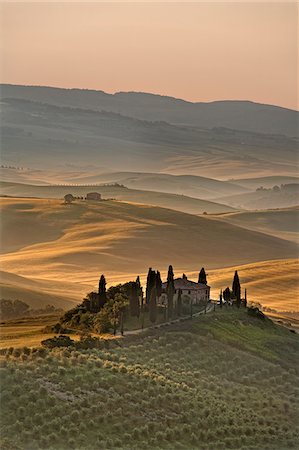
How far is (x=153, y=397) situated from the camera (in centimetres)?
4406

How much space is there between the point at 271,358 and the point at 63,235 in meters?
102

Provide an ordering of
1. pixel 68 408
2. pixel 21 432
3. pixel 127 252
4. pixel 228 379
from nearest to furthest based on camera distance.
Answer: pixel 21 432
pixel 68 408
pixel 228 379
pixel 127 252

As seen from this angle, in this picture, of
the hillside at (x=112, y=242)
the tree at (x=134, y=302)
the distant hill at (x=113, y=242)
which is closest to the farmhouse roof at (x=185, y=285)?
the tree at (x=134, y=302)

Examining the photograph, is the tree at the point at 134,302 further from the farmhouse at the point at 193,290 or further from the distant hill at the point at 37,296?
the distant hill at the point at 37,296

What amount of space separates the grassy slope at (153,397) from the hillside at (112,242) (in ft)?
168

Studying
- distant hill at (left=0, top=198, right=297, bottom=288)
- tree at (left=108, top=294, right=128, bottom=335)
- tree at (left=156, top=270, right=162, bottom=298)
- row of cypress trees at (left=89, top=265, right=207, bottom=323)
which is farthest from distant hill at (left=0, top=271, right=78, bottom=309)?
distant hill at (left=0, top=198, right=297, bottom=288)

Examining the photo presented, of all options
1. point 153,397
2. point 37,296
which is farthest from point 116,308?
point 37,296

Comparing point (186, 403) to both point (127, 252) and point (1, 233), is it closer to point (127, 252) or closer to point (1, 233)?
point (127, 252)

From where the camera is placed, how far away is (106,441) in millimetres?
38312

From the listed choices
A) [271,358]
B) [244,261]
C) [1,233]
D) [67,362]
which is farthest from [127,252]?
[67,362]

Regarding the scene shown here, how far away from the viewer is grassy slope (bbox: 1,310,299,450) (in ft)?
127

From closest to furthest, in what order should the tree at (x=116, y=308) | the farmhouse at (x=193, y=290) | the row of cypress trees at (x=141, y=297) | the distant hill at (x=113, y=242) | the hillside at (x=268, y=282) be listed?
the tree at (x=116, y=308), the row of cypress trees at (x=141, y=297), the farmhouse at (x=193, y=290), the hillside at (x=268, y=282), the distant hill at (x=113, y=242)

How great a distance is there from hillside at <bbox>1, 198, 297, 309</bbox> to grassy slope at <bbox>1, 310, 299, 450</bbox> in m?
51.2

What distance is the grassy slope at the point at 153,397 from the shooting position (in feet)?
127
